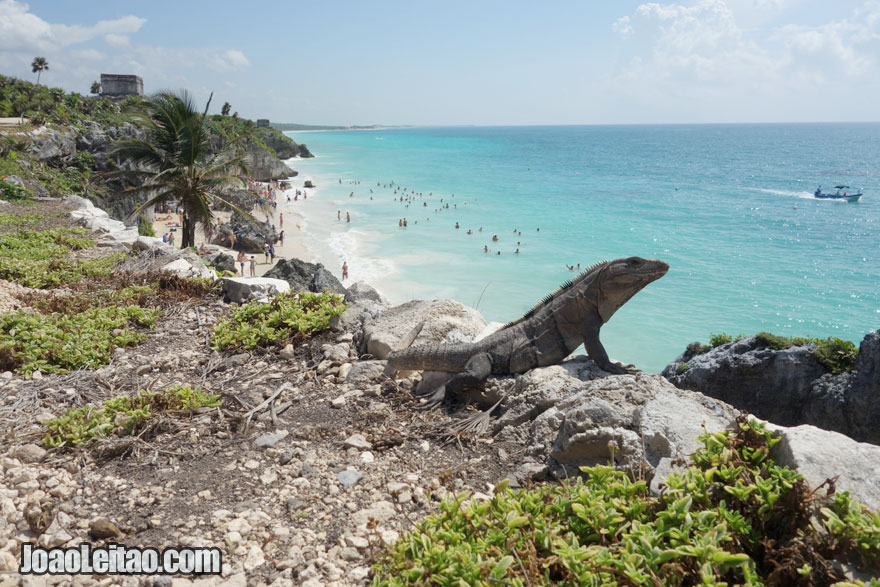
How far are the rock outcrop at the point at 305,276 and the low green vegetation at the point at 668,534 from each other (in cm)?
1431

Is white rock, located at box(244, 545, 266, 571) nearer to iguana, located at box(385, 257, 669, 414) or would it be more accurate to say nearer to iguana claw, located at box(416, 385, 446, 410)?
iguana claw, located at box(416, 385, 446, 410)

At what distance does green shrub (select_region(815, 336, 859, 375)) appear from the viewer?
41.3 feet

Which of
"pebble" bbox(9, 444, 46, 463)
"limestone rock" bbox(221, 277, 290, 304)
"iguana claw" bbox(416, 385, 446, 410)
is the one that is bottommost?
"pebble" bbox(9, 444, 46, 463)

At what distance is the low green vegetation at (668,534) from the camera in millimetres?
→ 2172

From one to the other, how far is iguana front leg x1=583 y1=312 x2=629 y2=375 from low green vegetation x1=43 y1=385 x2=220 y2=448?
3.80 metres

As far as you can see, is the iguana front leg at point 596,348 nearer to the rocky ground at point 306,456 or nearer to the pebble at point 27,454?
the rocky ground at point 306,456

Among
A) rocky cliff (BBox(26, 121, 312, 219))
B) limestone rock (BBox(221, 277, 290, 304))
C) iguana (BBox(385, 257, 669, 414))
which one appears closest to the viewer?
iguana (BBox(385, 257, 669, 414))

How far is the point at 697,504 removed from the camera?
8.66ft

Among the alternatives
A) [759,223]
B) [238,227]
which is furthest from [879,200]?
[238,227]

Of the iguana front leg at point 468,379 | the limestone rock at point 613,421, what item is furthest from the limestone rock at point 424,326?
the limestone rock at point 613,421

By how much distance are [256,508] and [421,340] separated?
127 inches

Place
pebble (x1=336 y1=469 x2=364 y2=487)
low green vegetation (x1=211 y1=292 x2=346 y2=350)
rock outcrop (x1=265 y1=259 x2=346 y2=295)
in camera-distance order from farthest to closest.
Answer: rock outcrop (x1=265 y1=259 x2=346 y2=295) < low green vegetation (x1=211 y1=292 x2=346 y2=350) < pebble (x1=336 y1=469 x2=364 y2=487)

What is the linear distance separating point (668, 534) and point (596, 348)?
328cm

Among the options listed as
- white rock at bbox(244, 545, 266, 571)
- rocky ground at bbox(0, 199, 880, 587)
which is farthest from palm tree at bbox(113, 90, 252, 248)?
white rock at bbox(244, 545, 266, 571)
